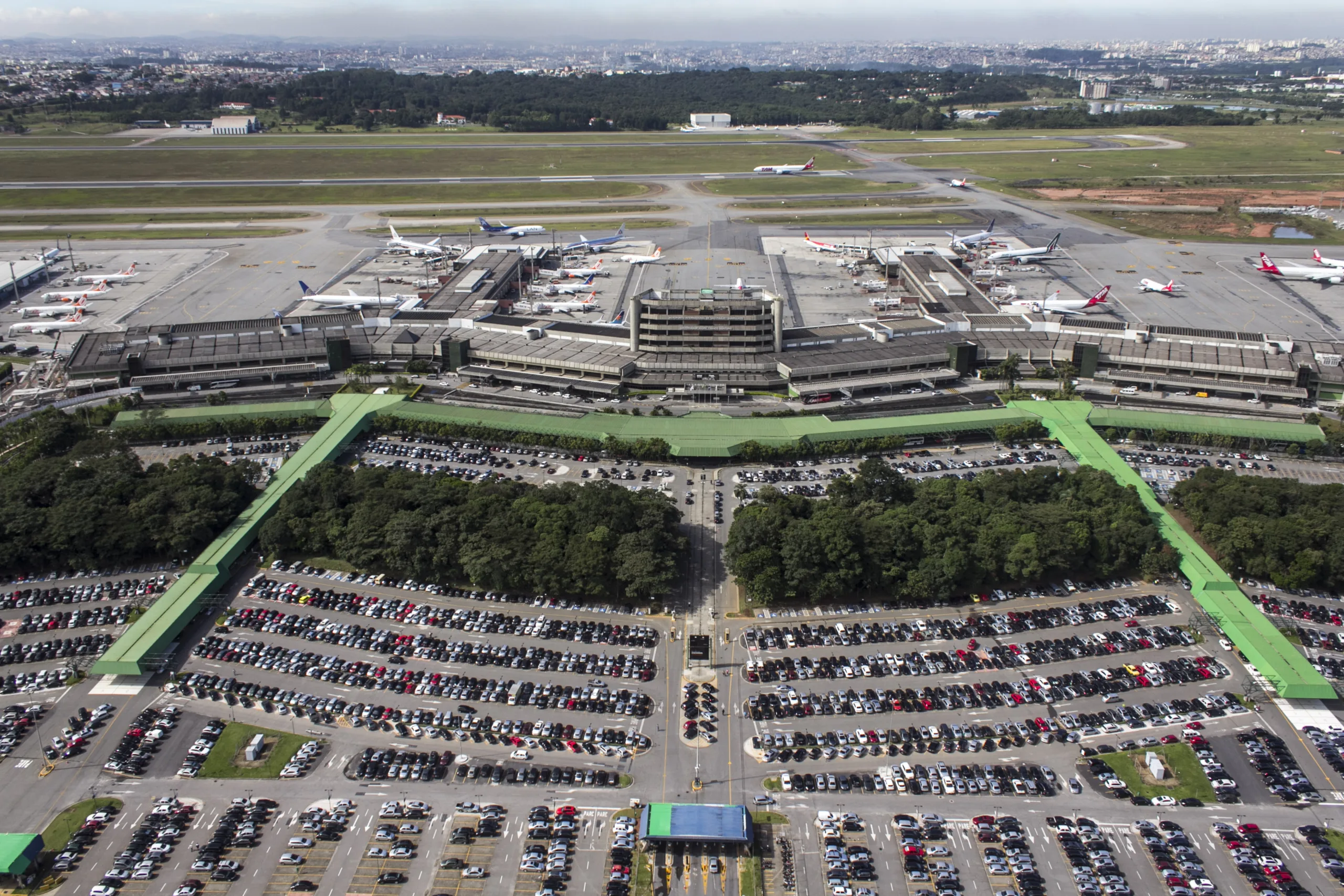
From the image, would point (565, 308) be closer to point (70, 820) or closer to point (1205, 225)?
point (70, 820)

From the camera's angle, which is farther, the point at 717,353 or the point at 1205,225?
the point at 1205,225

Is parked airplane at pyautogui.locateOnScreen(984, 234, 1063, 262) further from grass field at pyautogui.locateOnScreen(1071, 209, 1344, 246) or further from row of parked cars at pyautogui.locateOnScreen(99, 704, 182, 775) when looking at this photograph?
row of parked cars at pyautogui.locateOnScreen(99, 704, 182, 775)

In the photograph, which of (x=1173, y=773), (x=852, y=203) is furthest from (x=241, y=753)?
(x=852, y=203)

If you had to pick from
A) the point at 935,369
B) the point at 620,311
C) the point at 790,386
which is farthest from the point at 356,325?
the point at 935,369

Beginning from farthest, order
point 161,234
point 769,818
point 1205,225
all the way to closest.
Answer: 1. point 1205,225
2. point 161,234
3. point 769,818

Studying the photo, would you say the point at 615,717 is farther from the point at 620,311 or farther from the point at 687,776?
the point at 620,311

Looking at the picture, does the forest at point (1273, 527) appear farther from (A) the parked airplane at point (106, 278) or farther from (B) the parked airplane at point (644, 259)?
(A) the parked airplane at point (106, 278)
